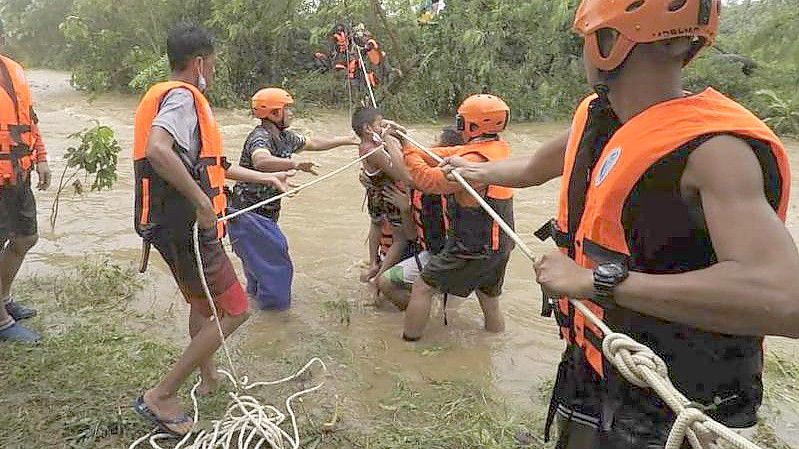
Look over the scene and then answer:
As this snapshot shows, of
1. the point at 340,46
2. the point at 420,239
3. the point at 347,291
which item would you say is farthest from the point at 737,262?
the point at 340,46

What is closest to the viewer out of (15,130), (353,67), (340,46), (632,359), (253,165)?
(632,359)

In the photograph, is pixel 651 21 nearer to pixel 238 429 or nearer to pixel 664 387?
pixel 664 387

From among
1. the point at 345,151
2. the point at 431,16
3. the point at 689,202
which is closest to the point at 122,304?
the point at 689,202

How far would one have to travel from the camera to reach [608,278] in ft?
5.92

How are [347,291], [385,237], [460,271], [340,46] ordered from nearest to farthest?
1. [460,271]
2. [385,237]
3. [347,291]
4. [340,46]

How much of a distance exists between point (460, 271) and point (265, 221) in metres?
1.44

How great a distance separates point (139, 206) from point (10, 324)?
63.3 inches

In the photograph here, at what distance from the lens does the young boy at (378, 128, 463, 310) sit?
5.00 m

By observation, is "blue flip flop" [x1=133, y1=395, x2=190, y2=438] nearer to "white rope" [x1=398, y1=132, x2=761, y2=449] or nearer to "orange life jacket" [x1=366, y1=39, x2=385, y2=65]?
"white rope" [x1=398, y1=132, x2=761, y2=449]

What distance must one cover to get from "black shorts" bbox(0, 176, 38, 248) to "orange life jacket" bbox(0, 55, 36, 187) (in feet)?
0.21

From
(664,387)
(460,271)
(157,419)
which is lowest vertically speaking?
(157,419)

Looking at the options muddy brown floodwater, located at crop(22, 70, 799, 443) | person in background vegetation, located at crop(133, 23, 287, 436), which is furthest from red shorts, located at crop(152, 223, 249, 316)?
muddy brown floodwater, located at crop(22, 70, 799, 443)

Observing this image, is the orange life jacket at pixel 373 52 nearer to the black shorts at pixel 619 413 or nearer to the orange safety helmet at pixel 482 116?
the orange safety helmet at pixel 482 116

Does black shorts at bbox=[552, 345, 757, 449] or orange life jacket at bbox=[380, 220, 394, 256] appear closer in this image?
black shorts at bbox=[552, 345, 757, 449]
